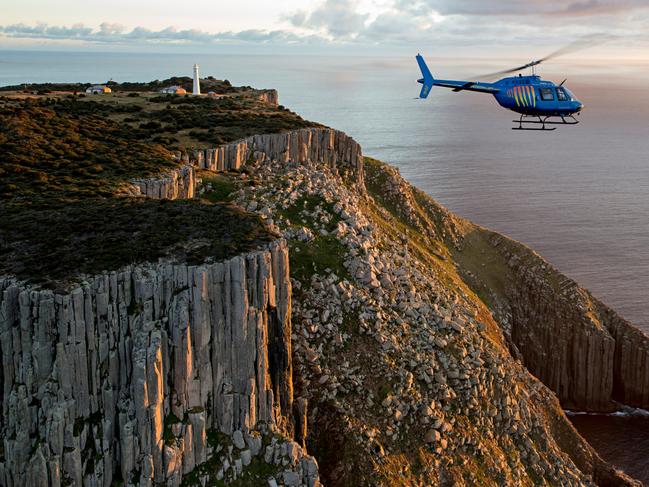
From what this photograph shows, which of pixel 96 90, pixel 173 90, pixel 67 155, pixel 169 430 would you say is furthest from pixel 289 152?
pixel 96 90

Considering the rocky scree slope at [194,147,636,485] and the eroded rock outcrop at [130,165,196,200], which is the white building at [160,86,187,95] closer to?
the rocky scree slope at [194,147,636,485]

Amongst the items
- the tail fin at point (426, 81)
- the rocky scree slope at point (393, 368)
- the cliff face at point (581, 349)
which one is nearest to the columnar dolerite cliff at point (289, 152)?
the rocky scree slope at point (393, 368)

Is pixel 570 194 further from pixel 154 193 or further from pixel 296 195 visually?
pixel 154 193

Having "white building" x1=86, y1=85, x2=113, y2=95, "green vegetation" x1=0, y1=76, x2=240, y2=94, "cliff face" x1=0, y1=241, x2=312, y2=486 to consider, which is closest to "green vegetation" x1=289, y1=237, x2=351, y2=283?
"cliff face" x1=0, y1=241, x2=312, y2=486

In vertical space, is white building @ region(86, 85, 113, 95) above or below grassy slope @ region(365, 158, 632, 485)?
above

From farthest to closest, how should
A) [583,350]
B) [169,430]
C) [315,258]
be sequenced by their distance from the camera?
1. [583,350]
2. [315,258]
3. [169,430]

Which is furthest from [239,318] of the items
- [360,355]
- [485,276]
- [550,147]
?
[550,147]

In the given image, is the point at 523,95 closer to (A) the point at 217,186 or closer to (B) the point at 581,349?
(A) the point at 217,186

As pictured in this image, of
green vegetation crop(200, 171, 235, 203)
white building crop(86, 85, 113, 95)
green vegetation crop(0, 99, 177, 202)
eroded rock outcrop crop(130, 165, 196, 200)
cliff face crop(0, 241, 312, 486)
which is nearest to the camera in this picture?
cliff face crop(0, 241, 312, 486)

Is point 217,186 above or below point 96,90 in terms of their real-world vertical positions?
below
